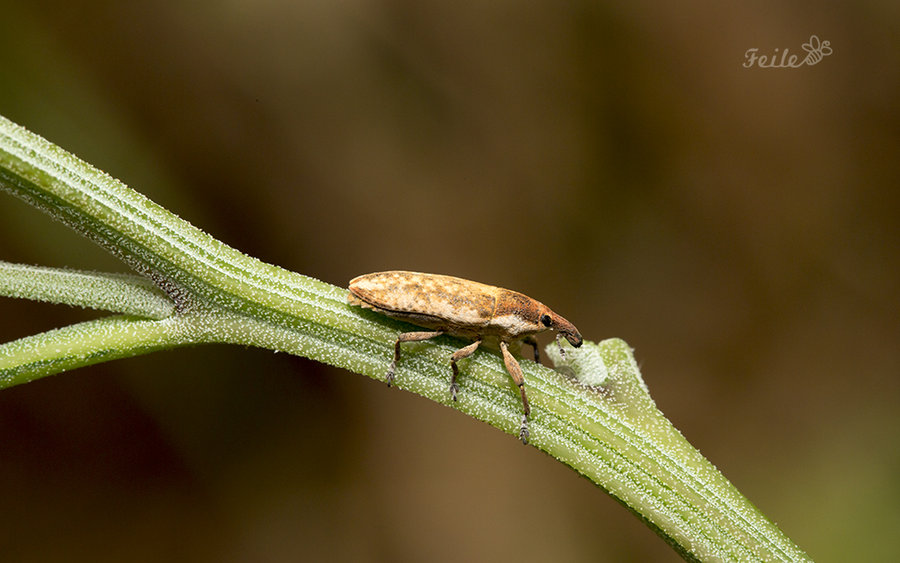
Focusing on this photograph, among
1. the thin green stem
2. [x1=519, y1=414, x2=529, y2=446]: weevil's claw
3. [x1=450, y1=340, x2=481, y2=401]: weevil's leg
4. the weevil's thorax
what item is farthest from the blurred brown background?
[x1=519, y1=414, x2=529, y2=446]: weevil's claw

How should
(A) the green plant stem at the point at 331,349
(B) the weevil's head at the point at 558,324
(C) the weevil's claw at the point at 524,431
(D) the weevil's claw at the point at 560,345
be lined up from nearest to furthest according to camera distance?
(A) the green plant stem at the point at 331,349 < (C) the weevil's claw at the point at 524,431 < (D) the weevil's claw at the point at 560,345 < (B) the weevil's head at the point at 558,324

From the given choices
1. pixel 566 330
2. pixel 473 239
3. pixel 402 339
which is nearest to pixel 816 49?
pixel 473 239

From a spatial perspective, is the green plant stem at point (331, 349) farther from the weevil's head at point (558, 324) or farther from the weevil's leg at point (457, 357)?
the weevil's head at point (558, 324)

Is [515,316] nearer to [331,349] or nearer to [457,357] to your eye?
[457,357]

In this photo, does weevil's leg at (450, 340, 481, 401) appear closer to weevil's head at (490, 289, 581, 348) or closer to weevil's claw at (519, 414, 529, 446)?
weevil's head at (490, 289, 581, 348)

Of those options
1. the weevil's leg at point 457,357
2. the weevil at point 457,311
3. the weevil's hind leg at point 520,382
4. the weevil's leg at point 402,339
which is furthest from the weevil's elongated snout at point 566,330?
the weevil's leg at point 402,339

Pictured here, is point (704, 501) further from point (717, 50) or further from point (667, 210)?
point (717, 50)

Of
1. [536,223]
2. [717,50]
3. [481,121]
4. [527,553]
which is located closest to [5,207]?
[481,121]
